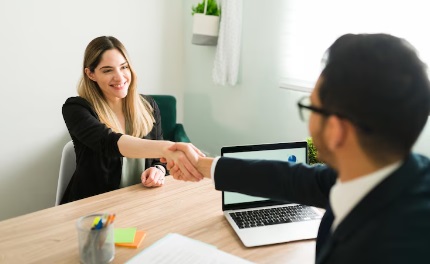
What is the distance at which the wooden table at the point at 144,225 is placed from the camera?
3.81 ft

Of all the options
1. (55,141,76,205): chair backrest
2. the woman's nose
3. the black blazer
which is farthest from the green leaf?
(55,141,76,205): chair backrest

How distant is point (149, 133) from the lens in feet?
6.92

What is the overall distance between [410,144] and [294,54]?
186 centimetres

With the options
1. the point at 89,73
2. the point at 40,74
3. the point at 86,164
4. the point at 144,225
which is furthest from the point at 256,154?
the point at 40,74

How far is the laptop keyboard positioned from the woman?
1.45 feet

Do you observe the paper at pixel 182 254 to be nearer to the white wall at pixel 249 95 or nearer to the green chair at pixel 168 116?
the white wall at pixel 249 95

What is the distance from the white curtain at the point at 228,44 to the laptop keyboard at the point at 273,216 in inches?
59.2

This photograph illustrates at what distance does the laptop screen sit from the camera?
1.42 m

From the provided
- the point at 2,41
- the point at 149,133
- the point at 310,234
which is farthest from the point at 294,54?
the point at 2,41

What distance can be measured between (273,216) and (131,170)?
33.2 inches

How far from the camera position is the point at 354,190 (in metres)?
0.75

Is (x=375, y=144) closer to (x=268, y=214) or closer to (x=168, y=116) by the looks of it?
(x=268, y=214)

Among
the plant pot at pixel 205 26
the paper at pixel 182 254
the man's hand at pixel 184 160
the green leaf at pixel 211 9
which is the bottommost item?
the paper at pixel 182 254

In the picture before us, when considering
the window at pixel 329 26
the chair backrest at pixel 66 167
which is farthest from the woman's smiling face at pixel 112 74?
the window at pixel 329 26
